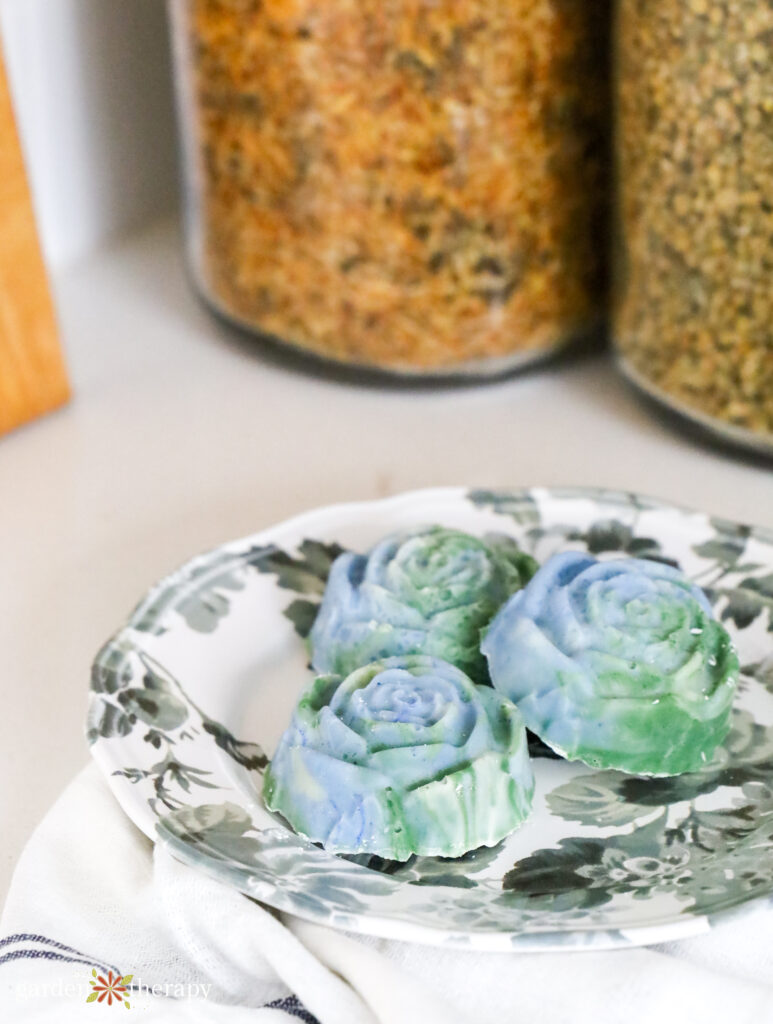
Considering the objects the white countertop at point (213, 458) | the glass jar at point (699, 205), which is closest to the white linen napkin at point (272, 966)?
the white countertop at point (213, 458)

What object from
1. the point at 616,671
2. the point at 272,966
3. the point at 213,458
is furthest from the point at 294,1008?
the point at 213,458

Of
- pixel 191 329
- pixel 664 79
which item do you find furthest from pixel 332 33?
pixel 191 329

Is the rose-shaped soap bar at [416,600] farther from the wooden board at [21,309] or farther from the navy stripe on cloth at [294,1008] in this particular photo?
the wooden board at [21,309]

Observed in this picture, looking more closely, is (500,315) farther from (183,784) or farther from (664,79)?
(183,784)

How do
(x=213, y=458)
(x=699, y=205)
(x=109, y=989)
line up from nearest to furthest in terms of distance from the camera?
(x=109, y=989)
(x=699, y=205)
(x=213, y=458)

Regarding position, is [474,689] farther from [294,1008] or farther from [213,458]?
[213,458]

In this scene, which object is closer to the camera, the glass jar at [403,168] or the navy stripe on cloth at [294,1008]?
the navy stripe on cloth at [294,1008]
